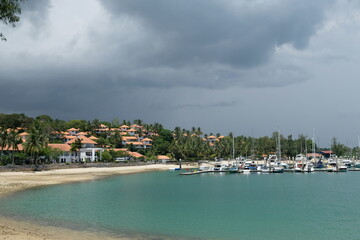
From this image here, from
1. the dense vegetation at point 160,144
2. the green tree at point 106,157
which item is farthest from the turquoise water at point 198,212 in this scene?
the green tree at point 106,157

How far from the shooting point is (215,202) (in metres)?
46.5

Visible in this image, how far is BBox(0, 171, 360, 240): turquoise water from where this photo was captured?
96.0 feet

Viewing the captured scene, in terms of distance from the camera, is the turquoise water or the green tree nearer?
the turquoise water

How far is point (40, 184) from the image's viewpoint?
65.2m

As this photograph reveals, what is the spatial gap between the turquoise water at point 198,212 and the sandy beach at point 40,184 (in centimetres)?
213

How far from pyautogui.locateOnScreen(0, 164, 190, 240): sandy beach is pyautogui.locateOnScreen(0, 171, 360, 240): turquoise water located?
7.00 feet

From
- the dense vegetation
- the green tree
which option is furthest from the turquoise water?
the green tree

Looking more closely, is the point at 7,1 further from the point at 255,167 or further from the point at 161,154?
the point at 161,154

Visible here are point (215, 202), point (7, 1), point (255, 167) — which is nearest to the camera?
point (7, 1)

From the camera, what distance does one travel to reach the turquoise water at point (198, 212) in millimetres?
29250

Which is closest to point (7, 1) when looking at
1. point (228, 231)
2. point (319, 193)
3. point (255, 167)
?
point (228, 231)

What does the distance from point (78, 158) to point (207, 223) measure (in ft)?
295

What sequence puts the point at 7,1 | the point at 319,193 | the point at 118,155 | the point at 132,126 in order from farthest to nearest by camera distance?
the point at 132,126 → the point at 118,155 → the point at 319,193 → the point at 7,1

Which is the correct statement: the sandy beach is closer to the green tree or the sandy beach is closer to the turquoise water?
the turquoise water
